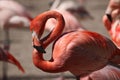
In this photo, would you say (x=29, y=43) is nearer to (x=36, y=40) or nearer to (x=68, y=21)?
(x=68, y=21)

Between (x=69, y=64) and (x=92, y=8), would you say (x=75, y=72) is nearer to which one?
(x=69, y=64)

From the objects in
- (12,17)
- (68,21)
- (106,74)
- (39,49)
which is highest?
(39,49)

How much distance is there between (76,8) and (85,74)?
2518 mm

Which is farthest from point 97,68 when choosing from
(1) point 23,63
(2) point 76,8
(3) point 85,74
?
(2) point 76,8

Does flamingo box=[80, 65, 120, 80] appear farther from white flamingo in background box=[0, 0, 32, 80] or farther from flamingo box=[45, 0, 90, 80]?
white flamingo in background box=[0, 0, 32, 80]

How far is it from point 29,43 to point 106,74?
283cm

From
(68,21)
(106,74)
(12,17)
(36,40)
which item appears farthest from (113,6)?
(12,17)

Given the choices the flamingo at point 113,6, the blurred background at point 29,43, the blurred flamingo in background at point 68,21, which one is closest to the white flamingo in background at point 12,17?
the blurred background at point 29,43

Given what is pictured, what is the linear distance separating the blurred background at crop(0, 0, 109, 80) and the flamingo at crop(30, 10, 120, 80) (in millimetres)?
1571

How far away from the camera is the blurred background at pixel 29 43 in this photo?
12.7 feet

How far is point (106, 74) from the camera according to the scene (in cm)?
221

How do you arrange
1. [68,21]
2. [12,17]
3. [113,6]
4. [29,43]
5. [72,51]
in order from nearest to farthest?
1. [72,51]
2. [113,6]
3. [68,21]
4. [12,17]
5. [29,43]

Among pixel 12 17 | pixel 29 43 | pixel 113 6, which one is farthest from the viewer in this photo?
pixel 29 43

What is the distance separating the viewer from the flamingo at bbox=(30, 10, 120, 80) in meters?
2.14
